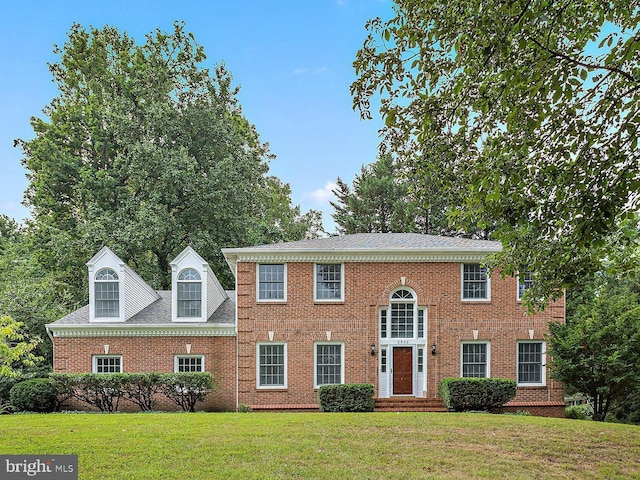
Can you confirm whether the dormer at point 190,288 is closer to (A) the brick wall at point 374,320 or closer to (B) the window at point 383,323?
(A) the brick wall at point 374,320

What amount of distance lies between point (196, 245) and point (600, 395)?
18779mm

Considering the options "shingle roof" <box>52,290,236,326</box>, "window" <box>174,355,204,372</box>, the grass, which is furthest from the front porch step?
"window" <box>174,355,204,372</box>

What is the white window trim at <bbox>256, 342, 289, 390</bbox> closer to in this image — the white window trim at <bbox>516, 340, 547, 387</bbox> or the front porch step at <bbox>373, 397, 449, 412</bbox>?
the front porch step at <bbox>373, 397, 449, 412</bbox>

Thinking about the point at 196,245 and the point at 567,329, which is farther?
the point at 196,245

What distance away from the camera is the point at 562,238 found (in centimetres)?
780

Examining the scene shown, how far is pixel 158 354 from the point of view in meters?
15.8

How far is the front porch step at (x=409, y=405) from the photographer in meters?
14.9

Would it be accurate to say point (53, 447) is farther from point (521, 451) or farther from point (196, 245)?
point (196, 245)

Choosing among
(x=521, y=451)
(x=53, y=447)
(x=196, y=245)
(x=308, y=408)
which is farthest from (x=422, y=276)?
(x=196, y=245)

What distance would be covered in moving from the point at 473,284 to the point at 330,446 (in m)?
9.21

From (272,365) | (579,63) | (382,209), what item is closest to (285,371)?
(272,365)

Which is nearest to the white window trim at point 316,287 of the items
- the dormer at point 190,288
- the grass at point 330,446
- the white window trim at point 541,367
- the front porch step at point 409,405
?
the front porch step at point 409,405

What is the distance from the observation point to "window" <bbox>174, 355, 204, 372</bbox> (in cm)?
1584

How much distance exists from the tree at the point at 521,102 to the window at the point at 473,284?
8195 mm
